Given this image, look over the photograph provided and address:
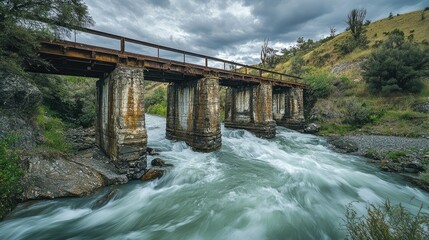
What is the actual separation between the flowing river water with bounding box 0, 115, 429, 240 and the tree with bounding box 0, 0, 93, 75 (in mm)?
5398

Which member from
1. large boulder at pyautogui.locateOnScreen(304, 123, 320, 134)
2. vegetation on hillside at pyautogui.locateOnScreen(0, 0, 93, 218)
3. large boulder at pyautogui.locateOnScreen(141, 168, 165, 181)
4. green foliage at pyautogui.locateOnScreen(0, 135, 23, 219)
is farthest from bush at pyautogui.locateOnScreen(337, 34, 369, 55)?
green foliage at pyautogui.locateOnScreen(0, 135, 23, 219)

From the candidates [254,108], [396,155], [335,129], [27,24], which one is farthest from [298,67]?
[27,24]

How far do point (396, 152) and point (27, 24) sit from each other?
2037 cm

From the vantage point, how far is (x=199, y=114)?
14.7 m

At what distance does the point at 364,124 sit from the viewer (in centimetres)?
2206

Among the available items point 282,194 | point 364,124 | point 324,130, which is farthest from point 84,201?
point 364,124

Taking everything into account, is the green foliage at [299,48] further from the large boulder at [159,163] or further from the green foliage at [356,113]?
the large boulder at [159,163]

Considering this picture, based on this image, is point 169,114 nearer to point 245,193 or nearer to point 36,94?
point 36,94

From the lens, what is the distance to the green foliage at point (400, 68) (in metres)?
22.4

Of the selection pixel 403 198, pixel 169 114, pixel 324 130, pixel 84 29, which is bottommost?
pixel 403 198

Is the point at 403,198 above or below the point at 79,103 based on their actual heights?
below

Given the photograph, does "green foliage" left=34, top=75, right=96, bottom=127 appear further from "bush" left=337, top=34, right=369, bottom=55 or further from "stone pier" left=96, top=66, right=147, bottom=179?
"bush" left=337, top=34, right=369, bottom=55

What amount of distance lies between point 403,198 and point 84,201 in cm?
1246

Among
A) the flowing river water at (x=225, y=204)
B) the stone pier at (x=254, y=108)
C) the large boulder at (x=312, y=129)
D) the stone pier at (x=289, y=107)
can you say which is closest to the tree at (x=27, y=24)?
the flowing river water at (x=225, y=204)
